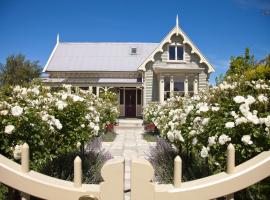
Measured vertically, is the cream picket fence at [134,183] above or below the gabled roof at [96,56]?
below

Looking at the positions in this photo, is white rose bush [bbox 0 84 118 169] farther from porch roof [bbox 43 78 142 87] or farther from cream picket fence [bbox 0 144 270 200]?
porch roof [bbox 43 78 142 87]

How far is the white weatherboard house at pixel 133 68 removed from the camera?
→ 76.9ft

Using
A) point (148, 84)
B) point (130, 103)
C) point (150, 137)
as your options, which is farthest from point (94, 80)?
point (150, 137)

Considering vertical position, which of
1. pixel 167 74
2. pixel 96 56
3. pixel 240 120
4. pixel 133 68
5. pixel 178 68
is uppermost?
pixel 96 56

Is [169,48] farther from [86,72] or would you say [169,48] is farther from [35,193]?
[35,193]

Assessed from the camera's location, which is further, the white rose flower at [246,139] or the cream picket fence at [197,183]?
the white rose flower at [246,139]

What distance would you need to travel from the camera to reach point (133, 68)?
2658cm

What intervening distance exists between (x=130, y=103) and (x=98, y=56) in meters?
5.38

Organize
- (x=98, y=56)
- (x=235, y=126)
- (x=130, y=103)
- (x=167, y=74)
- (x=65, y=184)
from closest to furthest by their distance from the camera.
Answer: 1. (x=65, y=184)
2. (x=235, y=126)
3. (x=167, y=74)
4. (x=130, y=103)
5. (x=98, y=56)

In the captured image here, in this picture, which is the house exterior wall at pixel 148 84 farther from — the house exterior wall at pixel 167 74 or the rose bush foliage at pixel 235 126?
the rose bush foliage at pixel 235 126

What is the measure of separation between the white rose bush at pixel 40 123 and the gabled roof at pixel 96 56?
68.0ft

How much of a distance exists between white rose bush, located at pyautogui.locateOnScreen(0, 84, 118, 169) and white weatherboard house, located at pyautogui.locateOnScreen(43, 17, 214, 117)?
15.5 metres

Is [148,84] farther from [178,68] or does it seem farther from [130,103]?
[130,103]

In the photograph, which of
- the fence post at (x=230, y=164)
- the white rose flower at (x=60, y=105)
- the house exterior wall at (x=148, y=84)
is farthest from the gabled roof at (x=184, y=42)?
the fence post at (x=230, y=164)
